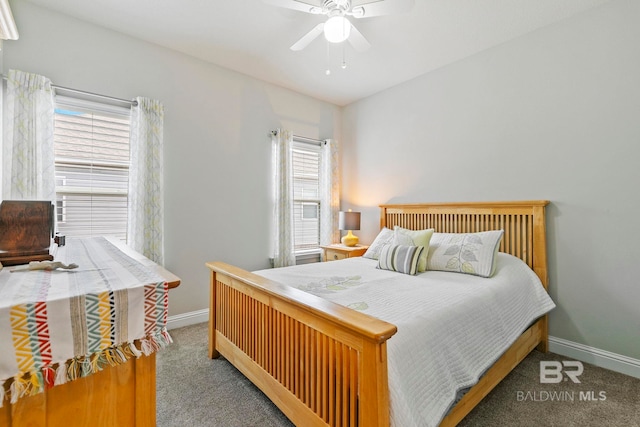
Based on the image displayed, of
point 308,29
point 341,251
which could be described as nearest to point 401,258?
point 341,251

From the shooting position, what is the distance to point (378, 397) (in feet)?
3.43

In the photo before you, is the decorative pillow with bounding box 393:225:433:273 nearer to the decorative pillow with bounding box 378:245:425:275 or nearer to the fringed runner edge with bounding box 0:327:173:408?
the decorative pillow with bounding box 378:245:425:275

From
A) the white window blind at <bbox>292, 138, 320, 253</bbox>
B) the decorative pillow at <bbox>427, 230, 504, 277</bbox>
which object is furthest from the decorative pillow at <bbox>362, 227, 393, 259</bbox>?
the white window blind at <bbox>292, 138, 320, 253</bbox>

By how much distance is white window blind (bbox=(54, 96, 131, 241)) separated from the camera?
7.96ft

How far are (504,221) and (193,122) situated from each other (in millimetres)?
3163

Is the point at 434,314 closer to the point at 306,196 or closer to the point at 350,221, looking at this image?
the point at 350,221

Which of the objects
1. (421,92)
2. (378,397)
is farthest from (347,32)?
(378,397)

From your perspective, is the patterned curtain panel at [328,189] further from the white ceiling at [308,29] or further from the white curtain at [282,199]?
the white ceiling at [308,29]

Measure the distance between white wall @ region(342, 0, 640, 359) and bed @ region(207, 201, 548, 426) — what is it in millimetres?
194

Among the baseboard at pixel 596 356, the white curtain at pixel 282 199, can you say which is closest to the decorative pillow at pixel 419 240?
the baseboard at pixel 596 356

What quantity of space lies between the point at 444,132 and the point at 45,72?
361 centimetres

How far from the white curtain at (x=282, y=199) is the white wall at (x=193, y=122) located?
0.11 m

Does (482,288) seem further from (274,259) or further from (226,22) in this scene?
(226,22)

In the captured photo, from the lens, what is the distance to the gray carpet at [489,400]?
5.37 ft
